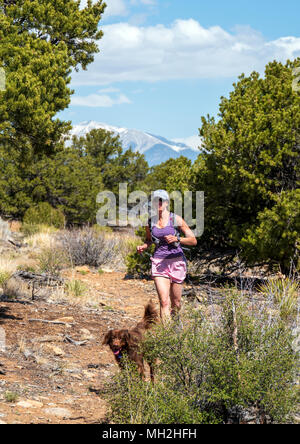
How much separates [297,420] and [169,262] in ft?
7.06

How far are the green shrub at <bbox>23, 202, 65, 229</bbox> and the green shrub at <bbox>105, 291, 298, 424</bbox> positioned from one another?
16714mm

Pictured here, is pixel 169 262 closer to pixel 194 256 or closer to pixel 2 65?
pixel 2 65

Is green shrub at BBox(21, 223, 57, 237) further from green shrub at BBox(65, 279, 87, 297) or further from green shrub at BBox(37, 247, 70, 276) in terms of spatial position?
green shrub at BBox(65, 279, 87, 297)

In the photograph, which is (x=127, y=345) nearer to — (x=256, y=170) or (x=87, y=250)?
(x=256, y=170)

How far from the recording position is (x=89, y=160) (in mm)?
26141

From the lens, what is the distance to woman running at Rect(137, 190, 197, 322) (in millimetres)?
5285

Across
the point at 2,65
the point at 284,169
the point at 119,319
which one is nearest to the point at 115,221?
the point at 284,169

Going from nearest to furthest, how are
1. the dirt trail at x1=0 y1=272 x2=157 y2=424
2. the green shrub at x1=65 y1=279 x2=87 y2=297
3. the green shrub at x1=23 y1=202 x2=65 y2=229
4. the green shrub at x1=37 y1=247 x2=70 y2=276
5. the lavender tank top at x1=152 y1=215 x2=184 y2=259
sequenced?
the dirt trail at x1=0 y1=272 x2=157 y2=424
the lavender tank top at x1=152 y1=215 x2=184 y2=259
the green shrub at x1=65 y1=279 x2=87 y2=297
the green shrub at x1=37 y1=247 x2=70 y2=276
the green shrub at x1=23 y1=202 x2=65 y2=229

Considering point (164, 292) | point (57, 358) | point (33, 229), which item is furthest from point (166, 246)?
point (33, 229)

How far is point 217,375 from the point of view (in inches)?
143

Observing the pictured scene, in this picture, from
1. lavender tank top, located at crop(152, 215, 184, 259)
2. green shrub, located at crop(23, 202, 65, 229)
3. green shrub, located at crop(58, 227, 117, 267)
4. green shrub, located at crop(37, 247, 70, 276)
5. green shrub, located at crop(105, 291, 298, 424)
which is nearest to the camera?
green shrub, located at crop(105, 291, 298, 424)

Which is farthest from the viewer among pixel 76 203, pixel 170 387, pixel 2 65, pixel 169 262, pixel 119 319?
pixel 76 203

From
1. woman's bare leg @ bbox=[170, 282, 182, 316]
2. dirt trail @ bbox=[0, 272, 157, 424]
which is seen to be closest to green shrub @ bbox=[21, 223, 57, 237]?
dirt trail @ bbox=[0, 272, 157, 424]

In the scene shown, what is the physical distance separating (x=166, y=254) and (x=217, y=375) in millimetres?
1880
